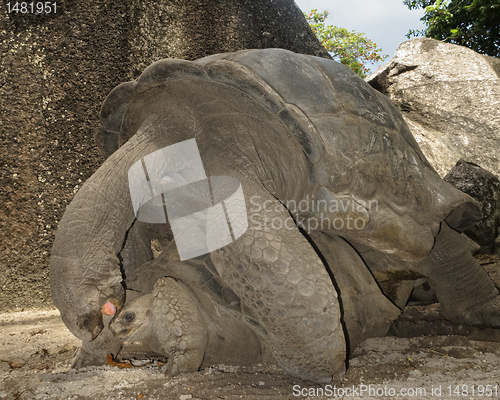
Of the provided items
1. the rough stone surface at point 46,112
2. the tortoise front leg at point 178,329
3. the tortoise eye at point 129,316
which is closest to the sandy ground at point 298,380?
the tortoise front leg at point 178,329

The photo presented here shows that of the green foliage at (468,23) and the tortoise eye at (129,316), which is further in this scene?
the green foliage at (468,23)

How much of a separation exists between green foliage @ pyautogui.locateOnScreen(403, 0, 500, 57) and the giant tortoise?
8989mm

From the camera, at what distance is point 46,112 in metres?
Result: 2.96

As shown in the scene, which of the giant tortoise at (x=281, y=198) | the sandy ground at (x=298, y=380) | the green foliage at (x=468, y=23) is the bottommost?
the sandy ground at (x=298, y=380)

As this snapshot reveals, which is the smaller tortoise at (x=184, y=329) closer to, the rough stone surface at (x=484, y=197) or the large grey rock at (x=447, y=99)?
the rough stone surface at (x=484, y=197)

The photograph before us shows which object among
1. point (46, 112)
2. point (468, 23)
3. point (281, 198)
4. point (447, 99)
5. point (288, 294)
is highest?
point (468, 23)

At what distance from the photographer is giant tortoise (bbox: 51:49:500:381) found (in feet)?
4.60

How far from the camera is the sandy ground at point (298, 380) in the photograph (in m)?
1.35

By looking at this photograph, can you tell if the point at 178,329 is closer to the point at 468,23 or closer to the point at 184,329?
the point at 184,329

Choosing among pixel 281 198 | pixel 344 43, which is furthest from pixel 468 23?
pixel 281 198

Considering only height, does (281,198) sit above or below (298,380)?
above

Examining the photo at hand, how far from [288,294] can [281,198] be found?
0.60 metres

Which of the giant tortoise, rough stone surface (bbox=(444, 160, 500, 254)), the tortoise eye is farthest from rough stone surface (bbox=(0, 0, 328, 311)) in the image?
rough stone surface (bbox=(444, 160, 500, 254))

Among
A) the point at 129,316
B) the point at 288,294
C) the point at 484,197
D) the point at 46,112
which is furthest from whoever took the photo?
the point at 484,197
